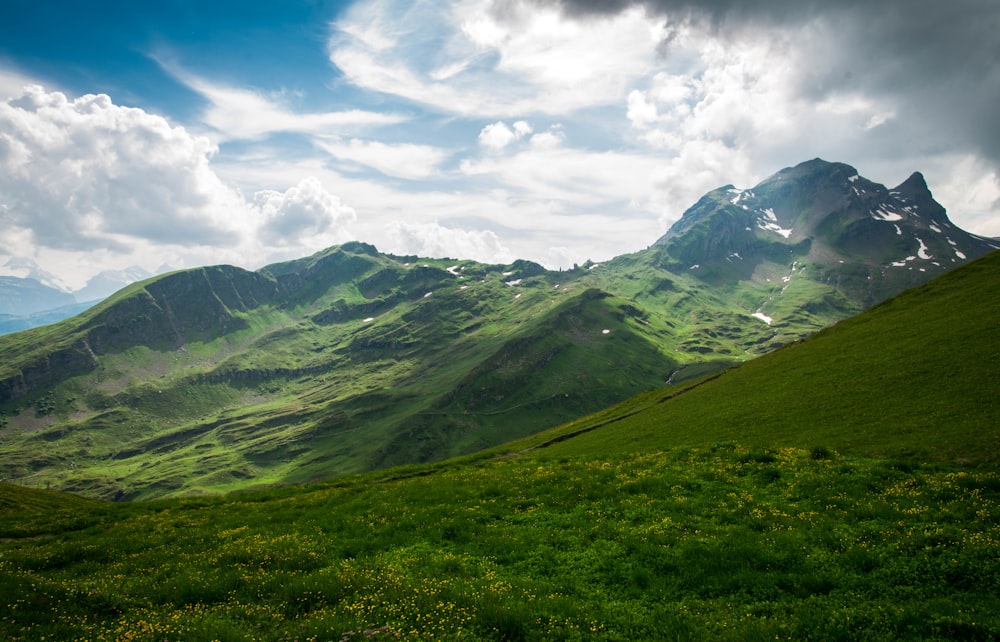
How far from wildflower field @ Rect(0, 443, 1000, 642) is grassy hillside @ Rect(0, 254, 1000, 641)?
3.3 inches

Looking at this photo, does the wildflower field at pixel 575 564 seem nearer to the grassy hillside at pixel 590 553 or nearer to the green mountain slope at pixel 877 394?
the grassy hillside at pixel 590 553

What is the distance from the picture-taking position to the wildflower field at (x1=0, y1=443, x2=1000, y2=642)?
12.0 m

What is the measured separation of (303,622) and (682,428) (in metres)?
45.8

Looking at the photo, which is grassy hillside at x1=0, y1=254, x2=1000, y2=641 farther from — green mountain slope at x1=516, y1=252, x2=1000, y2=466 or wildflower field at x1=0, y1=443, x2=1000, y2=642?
green mountain slope at x1=516, y1=252, x2=1000, y2=466

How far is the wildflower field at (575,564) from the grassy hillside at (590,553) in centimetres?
8

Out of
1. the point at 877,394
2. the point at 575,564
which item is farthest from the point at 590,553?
the point at 877,394

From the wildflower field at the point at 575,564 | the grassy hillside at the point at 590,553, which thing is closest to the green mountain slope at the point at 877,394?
the grassy hillside at the point at 590,553

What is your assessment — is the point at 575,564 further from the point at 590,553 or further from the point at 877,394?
the point at 877,394

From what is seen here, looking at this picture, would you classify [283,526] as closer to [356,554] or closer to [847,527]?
[356,554]

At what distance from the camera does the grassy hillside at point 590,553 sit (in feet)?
39.9

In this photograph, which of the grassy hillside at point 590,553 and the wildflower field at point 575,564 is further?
the grassy hillside at point 590,553

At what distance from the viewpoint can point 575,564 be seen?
53.9ft

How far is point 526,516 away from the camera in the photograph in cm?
2148

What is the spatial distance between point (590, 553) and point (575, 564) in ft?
2.64
